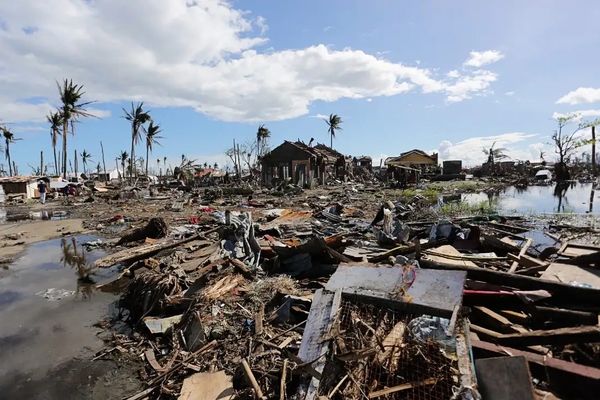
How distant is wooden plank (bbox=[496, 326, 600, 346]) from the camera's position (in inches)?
122

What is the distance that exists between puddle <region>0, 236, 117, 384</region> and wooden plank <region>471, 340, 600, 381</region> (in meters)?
4.64

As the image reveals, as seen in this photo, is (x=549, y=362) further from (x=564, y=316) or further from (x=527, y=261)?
(x=527, y=261)

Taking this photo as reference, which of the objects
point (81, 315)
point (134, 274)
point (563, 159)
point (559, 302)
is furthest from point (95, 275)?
point (563, 159)

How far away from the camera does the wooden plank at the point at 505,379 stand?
98.5 inches

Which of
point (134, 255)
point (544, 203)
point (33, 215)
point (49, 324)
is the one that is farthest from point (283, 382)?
point (544, 203)

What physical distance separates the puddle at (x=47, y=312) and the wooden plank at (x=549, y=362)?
4643mm

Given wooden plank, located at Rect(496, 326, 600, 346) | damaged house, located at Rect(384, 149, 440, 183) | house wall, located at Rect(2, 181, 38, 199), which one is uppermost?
damaged house, located at Rect(384, 149, 440, 183)

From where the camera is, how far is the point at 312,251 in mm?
6566

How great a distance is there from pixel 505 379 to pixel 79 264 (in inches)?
376

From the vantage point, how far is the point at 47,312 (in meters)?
6.09

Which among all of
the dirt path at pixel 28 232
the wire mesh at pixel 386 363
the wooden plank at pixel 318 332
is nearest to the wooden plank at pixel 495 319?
the wire mesh at pixel 386 363

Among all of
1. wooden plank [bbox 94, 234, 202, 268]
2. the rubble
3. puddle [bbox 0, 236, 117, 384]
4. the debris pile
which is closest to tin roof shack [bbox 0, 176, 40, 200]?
puddle [bbox 0, 236, 117, 384]

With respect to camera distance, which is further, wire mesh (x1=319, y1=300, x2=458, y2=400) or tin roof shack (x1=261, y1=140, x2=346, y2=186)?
tin roof shack (x1=261, y1=140, x2=346, y2=186)

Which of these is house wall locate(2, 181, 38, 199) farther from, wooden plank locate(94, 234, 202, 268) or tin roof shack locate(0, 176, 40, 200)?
wooden plank locate(94, 234, 202, 268)
